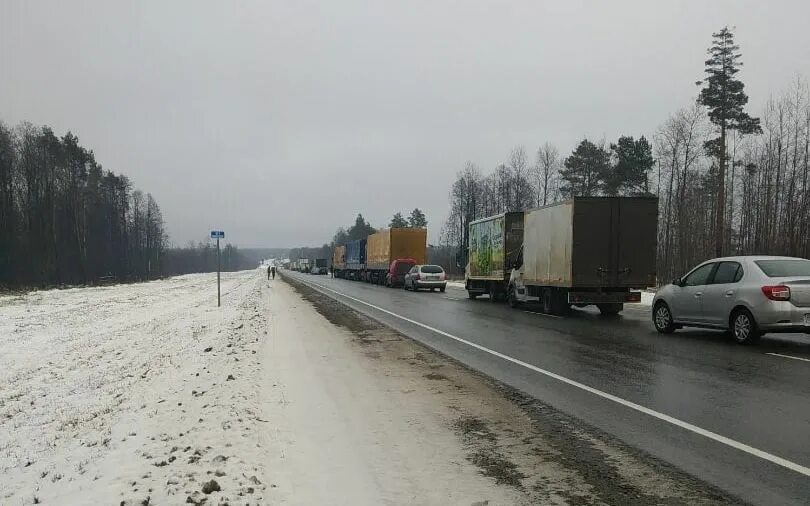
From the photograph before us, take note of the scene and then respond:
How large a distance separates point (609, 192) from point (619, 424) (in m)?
55.6

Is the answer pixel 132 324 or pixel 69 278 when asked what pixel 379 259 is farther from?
pixel 69 278

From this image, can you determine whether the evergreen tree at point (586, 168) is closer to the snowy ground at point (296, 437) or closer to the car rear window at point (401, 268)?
the car rear window at point (401, 268)

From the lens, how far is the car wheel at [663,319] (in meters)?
12.8

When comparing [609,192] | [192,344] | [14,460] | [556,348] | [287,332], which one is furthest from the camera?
[609,192]

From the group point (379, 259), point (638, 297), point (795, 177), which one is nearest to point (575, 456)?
point (638, 297)

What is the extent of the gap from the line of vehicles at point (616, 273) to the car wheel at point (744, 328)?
19 mm

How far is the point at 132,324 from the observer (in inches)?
709

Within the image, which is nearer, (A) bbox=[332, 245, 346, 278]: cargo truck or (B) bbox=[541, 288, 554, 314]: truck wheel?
(B) bbox=[541, 288, 554, 314]: truck wheel

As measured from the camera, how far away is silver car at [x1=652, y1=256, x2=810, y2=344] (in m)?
9.95

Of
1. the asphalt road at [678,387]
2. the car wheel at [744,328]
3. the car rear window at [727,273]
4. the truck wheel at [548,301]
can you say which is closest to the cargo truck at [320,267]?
the truck wheel at [548,301]

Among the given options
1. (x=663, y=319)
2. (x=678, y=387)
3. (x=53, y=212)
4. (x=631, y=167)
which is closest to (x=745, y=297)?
(x=663, y=319)

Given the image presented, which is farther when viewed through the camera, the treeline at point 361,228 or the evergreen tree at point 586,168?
the treeline at point 361,228

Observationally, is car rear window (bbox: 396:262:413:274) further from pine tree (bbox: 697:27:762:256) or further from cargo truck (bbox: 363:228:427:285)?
pine tree (bbox: 697:27:762:256)

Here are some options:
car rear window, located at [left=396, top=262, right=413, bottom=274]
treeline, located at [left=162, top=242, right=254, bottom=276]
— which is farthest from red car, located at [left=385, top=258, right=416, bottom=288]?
treeline, located at [left=162, top=242, right=254, bottom=276]
